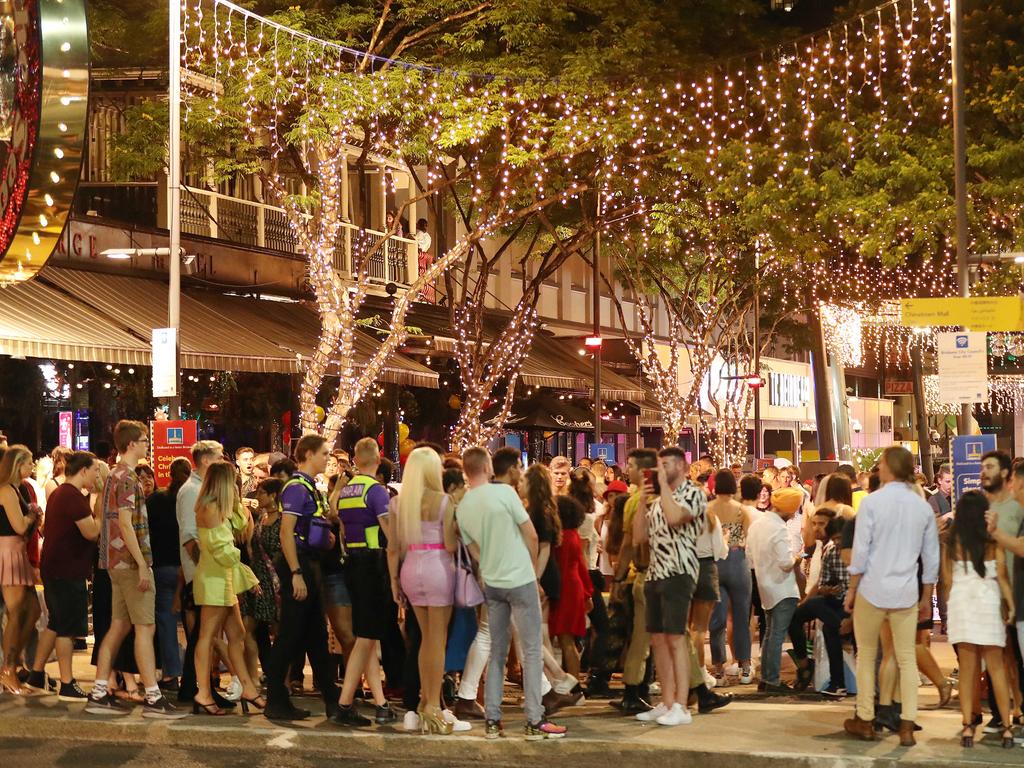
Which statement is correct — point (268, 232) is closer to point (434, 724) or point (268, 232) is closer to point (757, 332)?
point (434, 724)

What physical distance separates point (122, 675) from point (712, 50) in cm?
1772

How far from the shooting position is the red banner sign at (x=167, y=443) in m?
15.7

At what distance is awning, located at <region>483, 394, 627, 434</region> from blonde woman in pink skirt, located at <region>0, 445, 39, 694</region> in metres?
17.3

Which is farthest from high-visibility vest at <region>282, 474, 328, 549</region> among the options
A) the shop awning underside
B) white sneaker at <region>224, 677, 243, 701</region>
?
the shop awning underside

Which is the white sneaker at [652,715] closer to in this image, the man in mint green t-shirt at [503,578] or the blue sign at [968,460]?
the man in mint green t-shirt at [503,578]

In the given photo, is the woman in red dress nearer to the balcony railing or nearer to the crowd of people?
the crowd of people

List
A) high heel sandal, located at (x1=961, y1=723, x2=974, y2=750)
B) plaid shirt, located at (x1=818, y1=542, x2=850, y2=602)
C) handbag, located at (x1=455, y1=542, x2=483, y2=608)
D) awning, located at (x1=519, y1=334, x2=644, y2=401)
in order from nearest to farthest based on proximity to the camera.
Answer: high heel sandal, located at (x1=961, y1=723, x2=974, y2=750)
handbag, located at (x1=455, y1=542, x2=483, y2=608)
plaid shirt, located at (x1=818, y1=542, x2=850, y2=602)
awning, located at (x1=519, y1=334, x2=644, y2=401)

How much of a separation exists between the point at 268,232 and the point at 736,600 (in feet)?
49.9

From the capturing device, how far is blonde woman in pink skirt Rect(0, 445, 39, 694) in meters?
11.1

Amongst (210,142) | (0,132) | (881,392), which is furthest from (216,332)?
(881,392)

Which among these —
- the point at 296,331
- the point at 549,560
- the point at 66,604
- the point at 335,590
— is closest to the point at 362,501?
the point at 335,590

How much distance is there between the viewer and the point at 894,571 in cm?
934

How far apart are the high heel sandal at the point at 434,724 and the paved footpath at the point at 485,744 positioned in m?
0.12

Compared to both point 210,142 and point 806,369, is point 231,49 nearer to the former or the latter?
point 210,142
